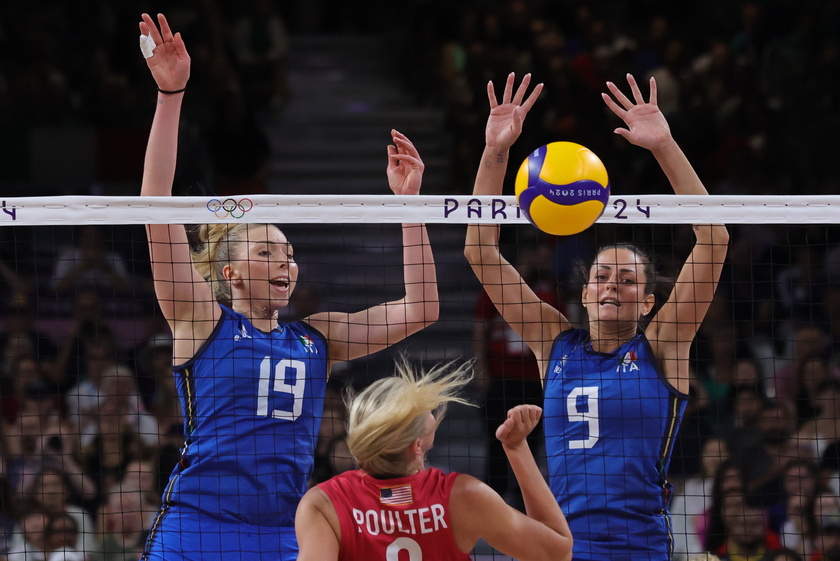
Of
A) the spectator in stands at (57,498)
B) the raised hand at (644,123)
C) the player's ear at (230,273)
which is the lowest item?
the spectator in stands at (57,498)

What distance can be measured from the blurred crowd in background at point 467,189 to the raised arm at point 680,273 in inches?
91.1

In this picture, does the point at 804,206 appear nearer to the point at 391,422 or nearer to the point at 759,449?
the point at 391,422

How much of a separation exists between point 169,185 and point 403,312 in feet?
4.09

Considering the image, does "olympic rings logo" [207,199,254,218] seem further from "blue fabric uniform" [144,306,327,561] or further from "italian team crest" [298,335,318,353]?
"italian team crest" [298,335,318,353]

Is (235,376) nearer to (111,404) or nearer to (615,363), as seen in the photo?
(615,363)

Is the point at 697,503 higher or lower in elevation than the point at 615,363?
lower

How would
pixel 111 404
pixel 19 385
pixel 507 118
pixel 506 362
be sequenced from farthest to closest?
pixel 19 385
pixel 111 404
pixel 506 362
pixel 507 118

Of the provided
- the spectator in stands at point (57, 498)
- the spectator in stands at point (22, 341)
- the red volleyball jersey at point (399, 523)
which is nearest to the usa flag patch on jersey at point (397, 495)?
the red volleyball jersey at point (399, 523)

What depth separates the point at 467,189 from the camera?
1166cm

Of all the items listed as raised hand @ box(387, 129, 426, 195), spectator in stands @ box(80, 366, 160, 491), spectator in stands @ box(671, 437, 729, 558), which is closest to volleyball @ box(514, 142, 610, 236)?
raised hand @ box(387, 129, 426, 195)

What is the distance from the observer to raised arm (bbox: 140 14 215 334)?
4996mm

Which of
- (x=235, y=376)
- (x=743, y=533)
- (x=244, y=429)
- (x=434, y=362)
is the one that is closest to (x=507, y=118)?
(x=235, y=376)

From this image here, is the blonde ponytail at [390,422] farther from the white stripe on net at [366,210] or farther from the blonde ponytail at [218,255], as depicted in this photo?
the blonde ponytail at [218,255]

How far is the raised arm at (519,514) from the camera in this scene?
3.79 meters
